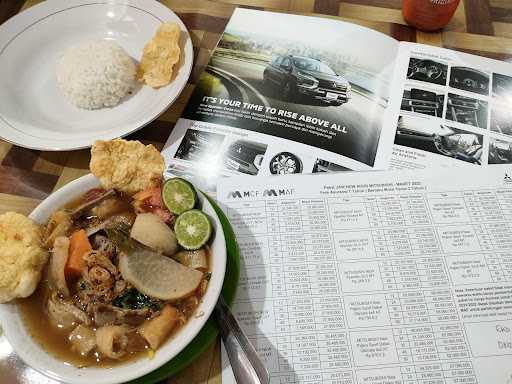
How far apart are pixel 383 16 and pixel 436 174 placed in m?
0.61

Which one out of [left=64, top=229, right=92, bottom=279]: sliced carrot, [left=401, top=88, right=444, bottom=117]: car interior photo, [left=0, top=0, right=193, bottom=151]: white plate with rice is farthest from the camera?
[left=401, top=88, right=444, bottom=117]: car interior photo

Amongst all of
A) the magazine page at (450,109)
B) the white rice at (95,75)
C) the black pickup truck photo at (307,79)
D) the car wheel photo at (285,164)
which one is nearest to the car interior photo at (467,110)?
the magazine page at (450,109)

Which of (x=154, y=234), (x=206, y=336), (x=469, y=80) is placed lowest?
(x=206, y=336)

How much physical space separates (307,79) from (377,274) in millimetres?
586

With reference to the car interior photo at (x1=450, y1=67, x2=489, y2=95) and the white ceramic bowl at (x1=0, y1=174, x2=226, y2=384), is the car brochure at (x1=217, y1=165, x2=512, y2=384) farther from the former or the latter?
the car interior photo at (x1=450, y1=67, x2=489, y2=95)

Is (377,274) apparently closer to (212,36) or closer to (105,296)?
(105,296)

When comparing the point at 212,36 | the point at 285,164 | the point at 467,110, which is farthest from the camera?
the point at 212,36

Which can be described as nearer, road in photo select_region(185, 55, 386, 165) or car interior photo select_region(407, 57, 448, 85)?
road in photo select_region(185, 55, 386, 165)

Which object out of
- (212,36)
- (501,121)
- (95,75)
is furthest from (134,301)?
(501,121)

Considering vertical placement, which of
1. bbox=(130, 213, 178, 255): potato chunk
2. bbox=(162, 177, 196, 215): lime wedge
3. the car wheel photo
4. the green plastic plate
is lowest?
the green plastic plate

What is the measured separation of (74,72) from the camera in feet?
3.83

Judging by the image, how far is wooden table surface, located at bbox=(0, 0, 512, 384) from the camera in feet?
3.51

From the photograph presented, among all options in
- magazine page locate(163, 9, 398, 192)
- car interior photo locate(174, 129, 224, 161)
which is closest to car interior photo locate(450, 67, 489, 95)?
magazine page locate(163, 9, 398, 192)

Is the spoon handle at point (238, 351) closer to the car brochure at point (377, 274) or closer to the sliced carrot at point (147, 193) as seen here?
the car brochure at point (377, 274)
